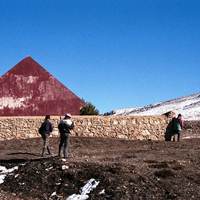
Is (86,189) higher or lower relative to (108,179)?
lower

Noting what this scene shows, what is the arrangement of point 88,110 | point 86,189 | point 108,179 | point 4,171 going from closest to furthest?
1. point 86,189
2. point 108,179
3. point 4,171
4. point 88,110

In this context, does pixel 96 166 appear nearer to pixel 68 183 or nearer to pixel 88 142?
pixel 68 183

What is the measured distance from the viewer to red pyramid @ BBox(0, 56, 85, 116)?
2100 cm

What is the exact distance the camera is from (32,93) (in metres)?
21.3

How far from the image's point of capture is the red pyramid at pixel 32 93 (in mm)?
21000

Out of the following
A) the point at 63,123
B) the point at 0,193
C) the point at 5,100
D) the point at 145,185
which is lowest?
the point at 0,193

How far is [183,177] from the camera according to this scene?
727cm

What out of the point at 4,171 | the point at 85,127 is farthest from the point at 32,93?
the point at 4,171

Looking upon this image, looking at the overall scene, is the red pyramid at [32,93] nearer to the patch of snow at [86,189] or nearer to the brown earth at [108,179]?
the brown earth at [108,179]

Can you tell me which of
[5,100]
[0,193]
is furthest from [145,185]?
[5,100]

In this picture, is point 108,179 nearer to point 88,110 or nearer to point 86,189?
point 86,189

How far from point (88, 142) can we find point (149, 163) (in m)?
6.77

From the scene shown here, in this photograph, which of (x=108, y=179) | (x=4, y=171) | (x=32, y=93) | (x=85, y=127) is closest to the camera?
(x=108, y=179)

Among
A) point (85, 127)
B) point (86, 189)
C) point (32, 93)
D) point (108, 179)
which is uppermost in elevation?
point (32, 93)
